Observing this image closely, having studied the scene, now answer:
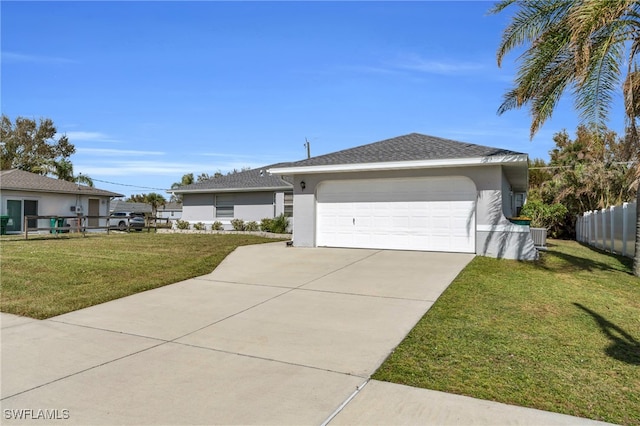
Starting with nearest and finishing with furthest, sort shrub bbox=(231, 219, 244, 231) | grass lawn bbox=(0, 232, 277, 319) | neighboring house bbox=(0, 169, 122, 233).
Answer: grass lawn bbox=(0, 232, 277, 319)
shrub bbox=(231, 219, 244, 231)
neighboring house bbox=(0, 169, 122, 233)

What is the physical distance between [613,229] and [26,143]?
52.3 metres

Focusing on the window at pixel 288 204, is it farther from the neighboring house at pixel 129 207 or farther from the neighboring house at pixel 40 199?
the neighboring house at pixel 129 207

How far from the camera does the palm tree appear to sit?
8.23 m

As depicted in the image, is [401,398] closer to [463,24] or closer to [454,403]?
[454,403]

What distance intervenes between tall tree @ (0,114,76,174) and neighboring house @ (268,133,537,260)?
3843cm

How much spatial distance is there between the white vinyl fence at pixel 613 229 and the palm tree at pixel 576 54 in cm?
405

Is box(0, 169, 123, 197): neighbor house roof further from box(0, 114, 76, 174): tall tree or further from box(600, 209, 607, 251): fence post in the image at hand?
box(600, 209, 607, 251): fence post

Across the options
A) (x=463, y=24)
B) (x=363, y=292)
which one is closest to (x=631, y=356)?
(x=363, y=292)

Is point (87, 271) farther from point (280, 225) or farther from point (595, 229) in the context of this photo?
point (595, 229)

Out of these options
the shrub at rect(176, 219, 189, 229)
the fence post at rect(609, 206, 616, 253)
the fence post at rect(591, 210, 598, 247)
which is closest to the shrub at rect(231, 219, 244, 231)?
the shrub at rect(176, 219, 189, 229)

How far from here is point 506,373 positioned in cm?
399

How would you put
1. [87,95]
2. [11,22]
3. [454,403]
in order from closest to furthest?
[454,403] < [11,22] < [87,95]

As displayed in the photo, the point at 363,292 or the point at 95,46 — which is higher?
the point at 95,46

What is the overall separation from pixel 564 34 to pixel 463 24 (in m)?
3.08
